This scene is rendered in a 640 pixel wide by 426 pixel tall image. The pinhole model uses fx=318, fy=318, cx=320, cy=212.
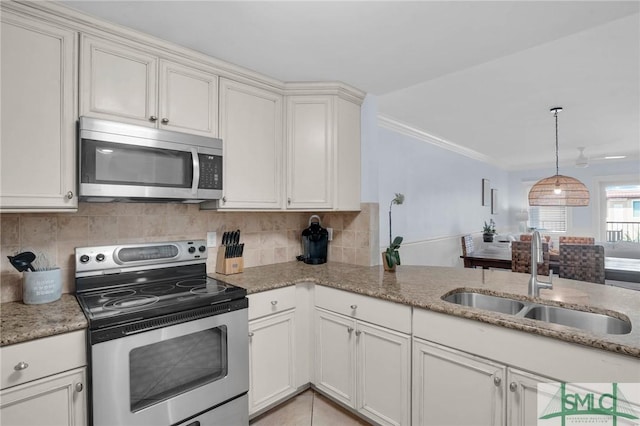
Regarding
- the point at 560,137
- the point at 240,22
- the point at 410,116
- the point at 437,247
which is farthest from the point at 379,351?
the point at 560,137

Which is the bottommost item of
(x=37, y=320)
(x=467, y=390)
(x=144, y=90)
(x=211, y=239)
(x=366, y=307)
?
(x=467, y=390)

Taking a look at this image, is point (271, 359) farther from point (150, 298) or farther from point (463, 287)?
point (463, 287)

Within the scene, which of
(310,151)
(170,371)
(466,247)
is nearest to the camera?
(170,371)

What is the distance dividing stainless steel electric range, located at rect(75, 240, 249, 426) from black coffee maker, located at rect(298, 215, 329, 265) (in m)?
0.90

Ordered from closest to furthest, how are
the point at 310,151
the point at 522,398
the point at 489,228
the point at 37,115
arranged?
1. the point at 522,398
2. the point at 37,115
3. the point at 310,151
4. the point at 489,228

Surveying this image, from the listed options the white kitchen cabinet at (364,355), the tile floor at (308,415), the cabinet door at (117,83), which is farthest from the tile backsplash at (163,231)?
the tile floor at (308,415)

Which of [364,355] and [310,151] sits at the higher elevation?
[310,151]

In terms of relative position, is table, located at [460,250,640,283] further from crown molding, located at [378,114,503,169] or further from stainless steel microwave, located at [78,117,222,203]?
stainless steel microwave, located at [78,117,222,203]

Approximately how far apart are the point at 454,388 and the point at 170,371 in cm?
139

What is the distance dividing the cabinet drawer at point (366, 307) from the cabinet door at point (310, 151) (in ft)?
2.22

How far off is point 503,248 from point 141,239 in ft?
15.0

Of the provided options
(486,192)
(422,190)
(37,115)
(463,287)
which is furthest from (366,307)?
(486,192)

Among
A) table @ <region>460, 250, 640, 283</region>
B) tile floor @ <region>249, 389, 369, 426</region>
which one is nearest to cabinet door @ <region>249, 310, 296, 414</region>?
tile floor @ <region>249, 389, 369, 426</region>

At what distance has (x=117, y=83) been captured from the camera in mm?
1665
